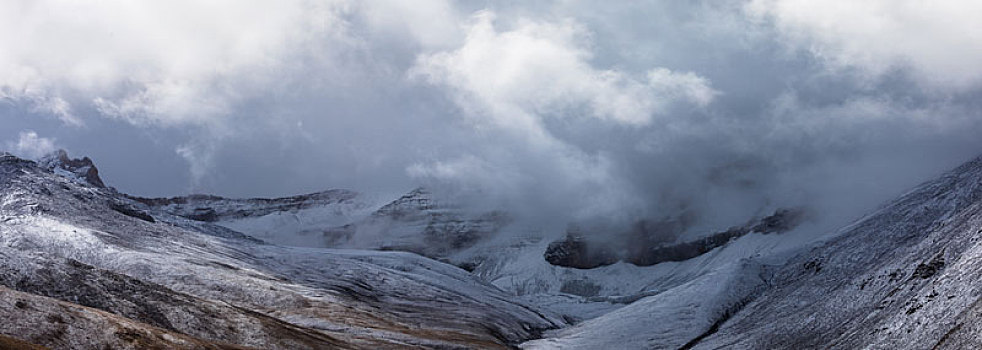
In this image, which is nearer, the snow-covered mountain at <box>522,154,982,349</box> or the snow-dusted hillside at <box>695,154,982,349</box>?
the snow-dusted hillside at <box>695,154,982,349</box>

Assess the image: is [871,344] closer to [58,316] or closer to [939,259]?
[939,259]

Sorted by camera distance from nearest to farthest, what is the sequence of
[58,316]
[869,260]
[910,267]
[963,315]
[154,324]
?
1. [963,315]
2. [58,316]
3. [154,324]
4. [910,267]
5. [869,260]

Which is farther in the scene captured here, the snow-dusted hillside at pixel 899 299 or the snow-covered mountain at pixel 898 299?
the snow-covered mountain at pixel 898 299

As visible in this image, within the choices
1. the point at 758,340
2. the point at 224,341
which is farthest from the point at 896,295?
the point at 224,341

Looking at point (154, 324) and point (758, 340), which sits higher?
point (154, 324)

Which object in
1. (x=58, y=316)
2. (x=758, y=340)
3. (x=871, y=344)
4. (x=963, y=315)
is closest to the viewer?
(x=963, y=315)

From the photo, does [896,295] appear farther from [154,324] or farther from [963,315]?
[154,324]

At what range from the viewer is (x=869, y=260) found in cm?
18662

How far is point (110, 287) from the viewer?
458 feet

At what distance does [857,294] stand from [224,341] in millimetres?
100164

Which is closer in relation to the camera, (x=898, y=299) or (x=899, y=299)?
(x=899, y=299)

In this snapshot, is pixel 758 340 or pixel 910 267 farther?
pixel 758 340

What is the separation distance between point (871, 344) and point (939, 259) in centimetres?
2579

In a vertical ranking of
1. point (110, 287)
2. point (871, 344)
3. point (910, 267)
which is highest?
point (110, 287)
